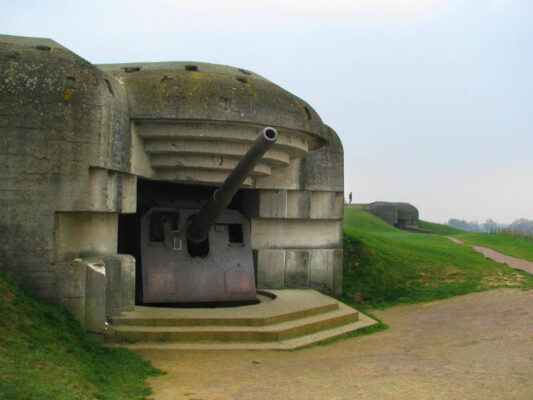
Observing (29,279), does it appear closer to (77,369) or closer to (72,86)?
(77,369)

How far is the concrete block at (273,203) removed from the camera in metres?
10.7

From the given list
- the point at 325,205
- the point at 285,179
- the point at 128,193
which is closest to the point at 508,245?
the point at 325,205

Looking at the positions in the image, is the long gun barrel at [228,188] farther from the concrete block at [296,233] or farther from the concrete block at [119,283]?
the concrete block at [296,233]

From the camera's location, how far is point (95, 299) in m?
6.87

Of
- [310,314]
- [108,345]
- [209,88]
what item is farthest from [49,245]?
[310,314]

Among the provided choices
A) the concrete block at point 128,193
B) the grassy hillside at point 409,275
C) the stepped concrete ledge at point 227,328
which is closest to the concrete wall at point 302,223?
the grassy hillside at point 409,275

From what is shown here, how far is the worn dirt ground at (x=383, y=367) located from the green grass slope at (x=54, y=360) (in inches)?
13.5

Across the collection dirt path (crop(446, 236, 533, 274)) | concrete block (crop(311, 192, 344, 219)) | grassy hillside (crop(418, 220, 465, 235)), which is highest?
concrete block (crop(311, 192, 344, 219))

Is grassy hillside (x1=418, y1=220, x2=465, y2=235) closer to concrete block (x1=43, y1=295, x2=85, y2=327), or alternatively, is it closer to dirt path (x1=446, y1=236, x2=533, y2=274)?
dirt path (x1=446, y1=236, x2=533, y2=274)

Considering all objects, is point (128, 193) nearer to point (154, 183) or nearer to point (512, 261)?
point (154, 183)

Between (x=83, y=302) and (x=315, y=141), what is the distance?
4.66m

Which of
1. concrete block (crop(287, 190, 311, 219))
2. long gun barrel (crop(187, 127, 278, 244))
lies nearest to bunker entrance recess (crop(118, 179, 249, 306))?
long gun barrel (crop(187, 127, 278, 244))

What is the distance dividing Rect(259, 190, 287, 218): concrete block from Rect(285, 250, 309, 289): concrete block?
0.77 m

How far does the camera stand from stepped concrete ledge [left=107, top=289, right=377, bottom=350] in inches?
278
